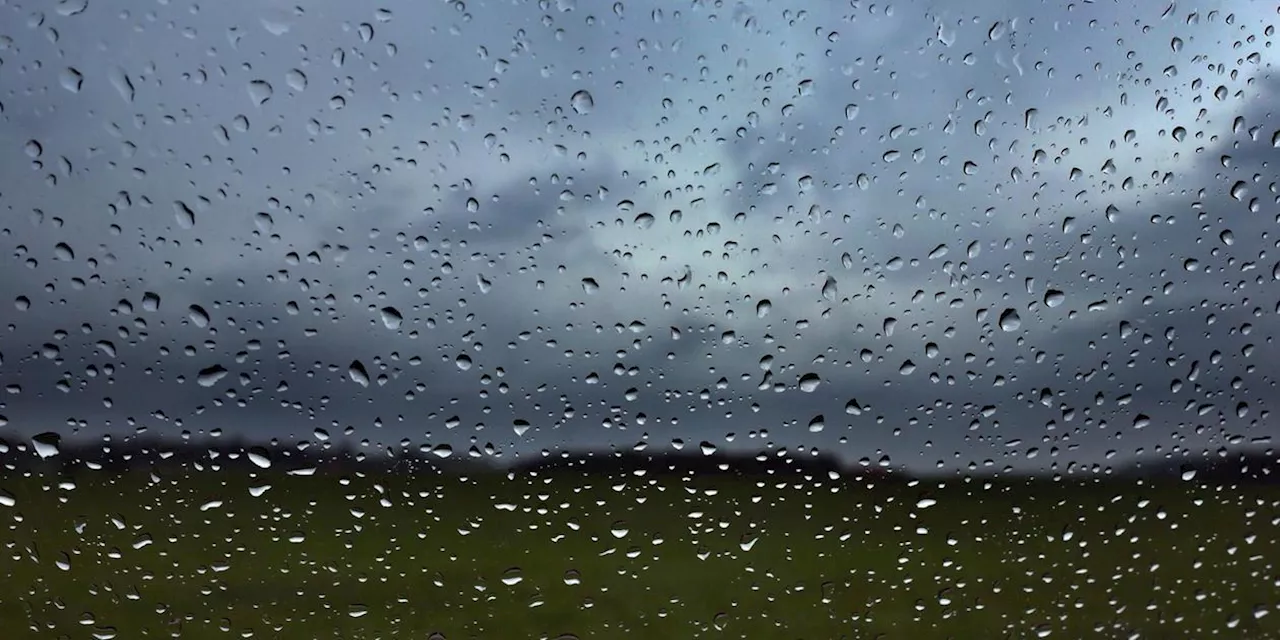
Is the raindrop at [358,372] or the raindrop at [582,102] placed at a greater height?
the raindrop at [582,102]

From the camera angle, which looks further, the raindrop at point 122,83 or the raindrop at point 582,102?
the raindrop at point 582,102

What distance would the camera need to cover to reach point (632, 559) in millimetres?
970

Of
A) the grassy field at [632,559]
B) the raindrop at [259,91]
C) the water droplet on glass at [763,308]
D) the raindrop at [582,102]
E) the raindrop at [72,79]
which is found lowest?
the grassy field at [632,559]

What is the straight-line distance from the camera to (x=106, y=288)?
0.81 metres

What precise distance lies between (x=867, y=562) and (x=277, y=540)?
2.54 feet

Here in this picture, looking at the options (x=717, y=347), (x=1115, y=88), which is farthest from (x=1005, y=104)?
(x=717, y=347)

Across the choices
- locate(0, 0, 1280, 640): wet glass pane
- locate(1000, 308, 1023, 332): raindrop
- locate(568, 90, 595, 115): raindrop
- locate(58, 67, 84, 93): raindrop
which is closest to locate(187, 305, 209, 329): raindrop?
locate(0, 0, 1280, 640): wet glass pane

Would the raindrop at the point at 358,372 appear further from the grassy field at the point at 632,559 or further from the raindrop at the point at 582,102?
the raindrop at the point at 582,102

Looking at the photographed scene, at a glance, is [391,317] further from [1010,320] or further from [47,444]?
[1010,320]

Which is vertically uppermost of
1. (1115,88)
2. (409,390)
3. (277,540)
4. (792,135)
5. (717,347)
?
(1115,88)

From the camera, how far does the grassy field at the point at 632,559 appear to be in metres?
0.85

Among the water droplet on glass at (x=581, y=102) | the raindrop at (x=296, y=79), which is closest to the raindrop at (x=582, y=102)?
the water droplet on glass at (x=581, y=102)

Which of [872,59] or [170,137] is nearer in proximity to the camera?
[170,137]

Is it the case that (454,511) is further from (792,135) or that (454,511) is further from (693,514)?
(792,135)
